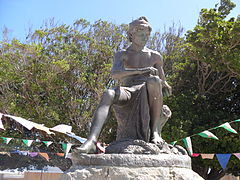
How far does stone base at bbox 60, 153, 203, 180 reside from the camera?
10.5 feet

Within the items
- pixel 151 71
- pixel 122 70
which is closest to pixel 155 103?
pixel 151 71

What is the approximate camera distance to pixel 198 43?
513 inches

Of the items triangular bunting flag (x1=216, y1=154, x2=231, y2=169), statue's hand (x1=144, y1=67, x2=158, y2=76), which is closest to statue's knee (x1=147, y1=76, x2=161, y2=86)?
statue's hand (x1=144, y1=67, x2=158, y2=76)

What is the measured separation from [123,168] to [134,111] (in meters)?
1.05

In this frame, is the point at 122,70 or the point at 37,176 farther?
the point at 37,176

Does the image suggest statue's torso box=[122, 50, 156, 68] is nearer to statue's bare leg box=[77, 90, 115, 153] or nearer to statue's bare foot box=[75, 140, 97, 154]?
statue's bare leg box=[77, 90, 115, 153]

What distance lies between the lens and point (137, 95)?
4.08m

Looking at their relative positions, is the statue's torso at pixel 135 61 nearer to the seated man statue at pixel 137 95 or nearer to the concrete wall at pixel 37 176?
the seated man statue at pixel 137 95

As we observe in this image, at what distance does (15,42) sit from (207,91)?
9.48 meters

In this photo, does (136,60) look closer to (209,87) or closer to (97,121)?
(97,121)

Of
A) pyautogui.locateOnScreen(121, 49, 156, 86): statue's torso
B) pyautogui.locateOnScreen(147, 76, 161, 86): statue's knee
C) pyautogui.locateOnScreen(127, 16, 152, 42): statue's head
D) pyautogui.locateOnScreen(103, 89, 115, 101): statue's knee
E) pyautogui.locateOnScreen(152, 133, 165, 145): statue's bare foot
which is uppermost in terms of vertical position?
pyautogui.locateOnScreen(127, 16, 152, 42): statue's head

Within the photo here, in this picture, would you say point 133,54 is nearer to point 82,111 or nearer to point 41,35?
point 82,111

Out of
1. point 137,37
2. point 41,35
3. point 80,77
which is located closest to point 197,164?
point 80,77

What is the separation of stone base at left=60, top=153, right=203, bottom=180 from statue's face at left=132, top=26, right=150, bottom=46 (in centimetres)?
175
